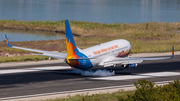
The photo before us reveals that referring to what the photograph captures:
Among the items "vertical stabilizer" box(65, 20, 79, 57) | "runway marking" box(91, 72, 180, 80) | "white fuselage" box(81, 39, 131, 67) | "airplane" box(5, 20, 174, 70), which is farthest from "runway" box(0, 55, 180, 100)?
"vertical stabilizer" box(65, 20, 79, 57)

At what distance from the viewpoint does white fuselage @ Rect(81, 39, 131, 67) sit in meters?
38.6

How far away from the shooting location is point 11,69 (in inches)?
1698

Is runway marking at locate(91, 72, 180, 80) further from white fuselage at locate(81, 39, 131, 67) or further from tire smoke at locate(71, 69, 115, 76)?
white fuselage at locate(81, 39, 131, 67)

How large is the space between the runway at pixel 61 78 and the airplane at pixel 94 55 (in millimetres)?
→ 1889

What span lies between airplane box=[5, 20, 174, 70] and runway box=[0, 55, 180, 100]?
1889mm

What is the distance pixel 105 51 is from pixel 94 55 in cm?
285

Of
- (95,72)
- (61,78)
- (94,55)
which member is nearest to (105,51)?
(94,55)

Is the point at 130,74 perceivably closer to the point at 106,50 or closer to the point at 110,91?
the point at 106,50

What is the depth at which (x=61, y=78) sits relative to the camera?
123 ft

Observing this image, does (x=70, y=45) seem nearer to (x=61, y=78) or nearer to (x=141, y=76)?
(x=61, y=78)

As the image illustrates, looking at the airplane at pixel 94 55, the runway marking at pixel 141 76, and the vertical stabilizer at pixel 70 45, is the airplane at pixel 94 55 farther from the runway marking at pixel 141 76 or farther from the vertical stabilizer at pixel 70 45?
the runway marking at pixel 141 76

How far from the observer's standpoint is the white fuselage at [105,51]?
38566 mm

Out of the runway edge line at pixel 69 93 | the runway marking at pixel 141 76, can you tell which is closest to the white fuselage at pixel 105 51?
the runway marking at pixel 141 76

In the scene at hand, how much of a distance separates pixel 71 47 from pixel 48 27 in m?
77.5
